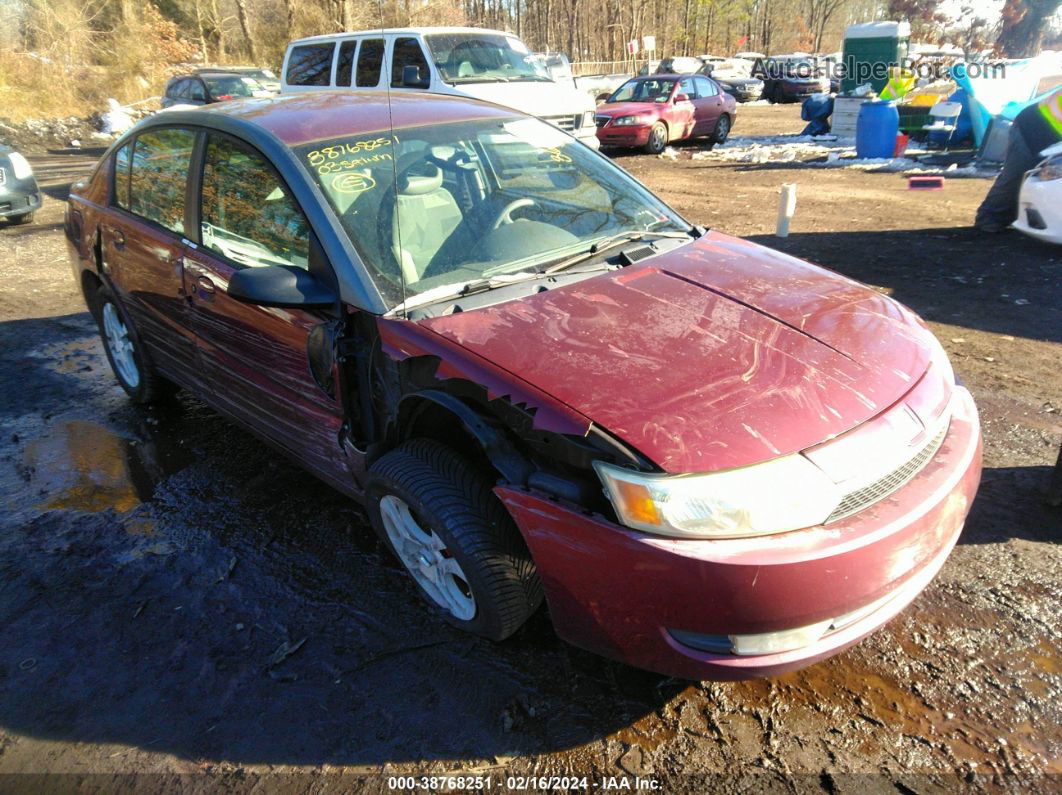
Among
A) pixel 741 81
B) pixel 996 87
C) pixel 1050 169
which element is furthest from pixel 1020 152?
pixel 741 81

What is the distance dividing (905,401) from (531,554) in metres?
1.24

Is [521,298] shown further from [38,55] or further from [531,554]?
[38,55]

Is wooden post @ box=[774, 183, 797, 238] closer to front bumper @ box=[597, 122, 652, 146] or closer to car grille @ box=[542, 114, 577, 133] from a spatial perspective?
car grille @ box=[542, 114, 577, 133]

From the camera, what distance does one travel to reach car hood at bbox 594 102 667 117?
15.3 meters

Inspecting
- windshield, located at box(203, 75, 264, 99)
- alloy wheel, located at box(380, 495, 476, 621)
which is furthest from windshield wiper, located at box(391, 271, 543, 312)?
windshield, located at box(203, 75, 264, 99)

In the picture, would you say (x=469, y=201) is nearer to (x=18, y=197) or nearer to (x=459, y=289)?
(x=459, y=289)

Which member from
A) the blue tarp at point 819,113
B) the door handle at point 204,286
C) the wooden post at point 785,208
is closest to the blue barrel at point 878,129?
the blue tarp at point 819,113

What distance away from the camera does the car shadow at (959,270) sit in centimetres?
554

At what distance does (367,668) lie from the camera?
2.55m

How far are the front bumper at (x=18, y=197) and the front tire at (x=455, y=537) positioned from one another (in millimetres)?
10023

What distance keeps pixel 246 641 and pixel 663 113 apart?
1491 centimetres

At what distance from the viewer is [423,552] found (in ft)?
8.89

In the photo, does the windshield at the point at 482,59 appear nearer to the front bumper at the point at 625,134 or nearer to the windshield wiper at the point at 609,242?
the front bumper at the point at 625,134

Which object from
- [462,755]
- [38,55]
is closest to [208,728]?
[462,755]
